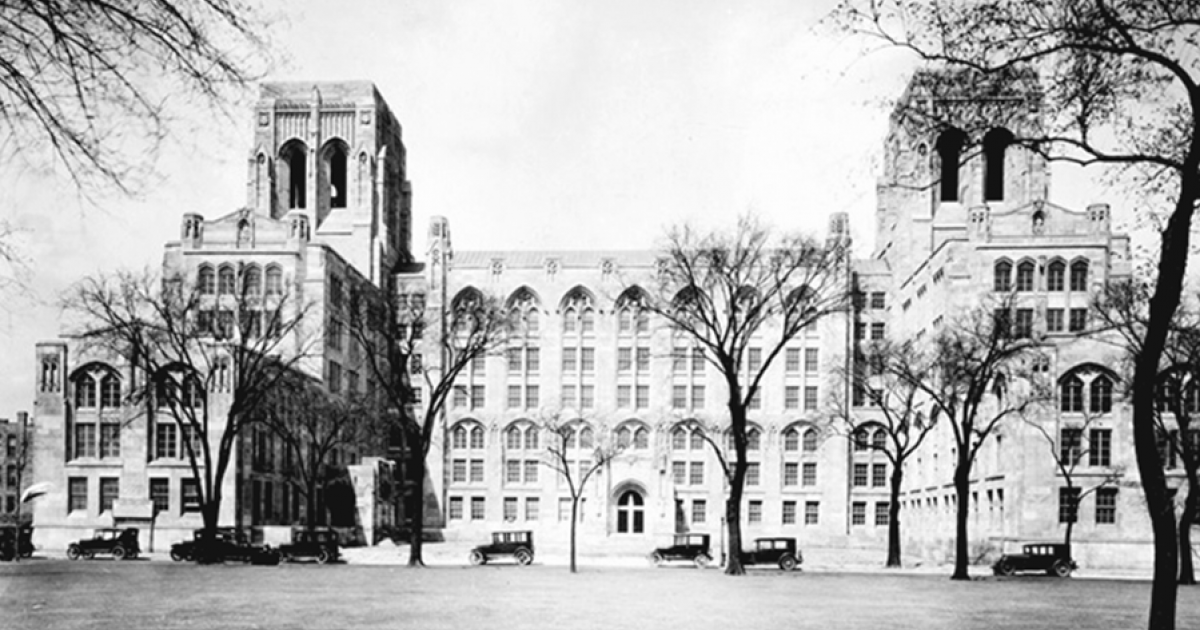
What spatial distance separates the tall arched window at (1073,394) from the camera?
59.8 meters

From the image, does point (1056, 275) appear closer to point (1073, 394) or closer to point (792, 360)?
point (1073, 394)

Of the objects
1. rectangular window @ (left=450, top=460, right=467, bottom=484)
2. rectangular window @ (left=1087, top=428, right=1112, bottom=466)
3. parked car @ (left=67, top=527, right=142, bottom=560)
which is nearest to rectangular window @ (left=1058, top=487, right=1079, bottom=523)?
rectangular window @ (left=1087, top=428, right=1112, bottom=466)

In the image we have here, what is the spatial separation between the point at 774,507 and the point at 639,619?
6742 centimetres

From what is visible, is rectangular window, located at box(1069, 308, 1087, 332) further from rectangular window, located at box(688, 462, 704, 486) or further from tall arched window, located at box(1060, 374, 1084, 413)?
rectangular window, located at box(688, 462, 704, 486)

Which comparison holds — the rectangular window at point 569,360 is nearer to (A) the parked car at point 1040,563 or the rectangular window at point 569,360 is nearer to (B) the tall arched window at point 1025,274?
(B) the tall arched window at point 1025,274

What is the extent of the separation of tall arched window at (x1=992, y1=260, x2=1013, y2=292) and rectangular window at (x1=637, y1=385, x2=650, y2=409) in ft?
95.7

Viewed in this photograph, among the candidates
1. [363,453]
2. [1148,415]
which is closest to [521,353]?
[363,453]

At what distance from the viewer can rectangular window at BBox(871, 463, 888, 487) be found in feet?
291

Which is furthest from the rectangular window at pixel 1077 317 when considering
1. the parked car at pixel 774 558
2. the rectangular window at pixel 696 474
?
the rectangular window at pixel 696 474

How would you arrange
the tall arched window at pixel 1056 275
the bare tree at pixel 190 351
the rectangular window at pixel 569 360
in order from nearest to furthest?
1. the bare tree at pixel 190 351
2. the tall arched window at pixel 1056 275
3. the rectangular window at pixel 569 360

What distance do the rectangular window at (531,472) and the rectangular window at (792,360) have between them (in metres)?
18.7

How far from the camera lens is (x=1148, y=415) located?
51.7ft

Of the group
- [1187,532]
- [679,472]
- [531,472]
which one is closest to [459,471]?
[531,472]

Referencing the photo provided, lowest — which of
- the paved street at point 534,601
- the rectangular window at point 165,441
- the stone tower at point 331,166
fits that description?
the paved street at point 534,601
